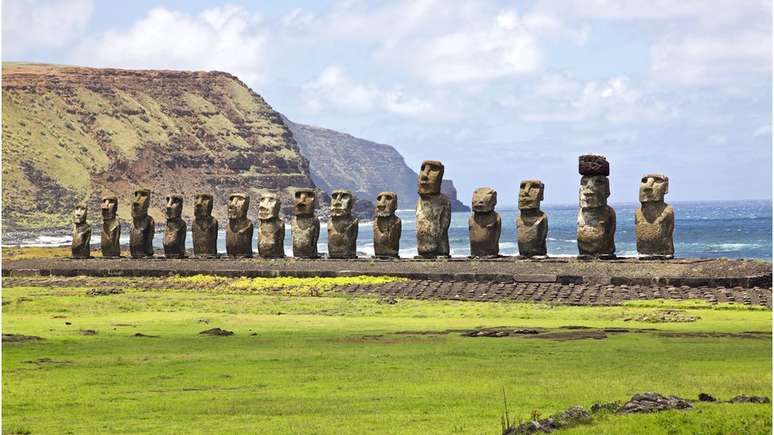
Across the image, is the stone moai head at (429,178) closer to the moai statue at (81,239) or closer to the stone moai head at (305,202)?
the stone moai head at (305,202)

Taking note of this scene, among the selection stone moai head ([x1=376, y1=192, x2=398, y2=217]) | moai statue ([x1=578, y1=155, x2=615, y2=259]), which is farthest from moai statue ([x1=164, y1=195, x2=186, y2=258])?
moai statue ([x1=578, y1=155, x2=615, y2=259])

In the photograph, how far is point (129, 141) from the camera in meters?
166

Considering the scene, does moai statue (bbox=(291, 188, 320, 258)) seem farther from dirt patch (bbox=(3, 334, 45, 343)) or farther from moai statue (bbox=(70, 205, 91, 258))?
dirt patch (bbox=(3, 334, 45, 343))

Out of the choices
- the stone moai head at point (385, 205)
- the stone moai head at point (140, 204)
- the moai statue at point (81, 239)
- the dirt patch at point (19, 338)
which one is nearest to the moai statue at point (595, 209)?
the stone moai head at point (385, 205)

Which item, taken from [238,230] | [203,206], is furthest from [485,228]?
[203,206]

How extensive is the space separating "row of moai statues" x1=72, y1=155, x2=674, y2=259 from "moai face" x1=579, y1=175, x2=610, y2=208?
27 millimetres

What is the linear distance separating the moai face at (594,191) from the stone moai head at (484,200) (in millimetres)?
2930

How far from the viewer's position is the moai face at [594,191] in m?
36.5

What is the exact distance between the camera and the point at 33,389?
1750 cm

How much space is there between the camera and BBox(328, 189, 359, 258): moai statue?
4109 centimetres

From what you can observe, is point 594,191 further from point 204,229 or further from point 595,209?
point 204,229

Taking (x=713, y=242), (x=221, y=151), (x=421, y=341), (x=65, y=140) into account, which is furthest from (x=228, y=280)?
(x=221, y=151)

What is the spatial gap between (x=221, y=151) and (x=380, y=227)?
138 meters

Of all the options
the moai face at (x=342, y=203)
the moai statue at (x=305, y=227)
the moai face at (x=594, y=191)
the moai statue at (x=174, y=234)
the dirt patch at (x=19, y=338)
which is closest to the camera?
the dirt patch at (x=19, y=338)
